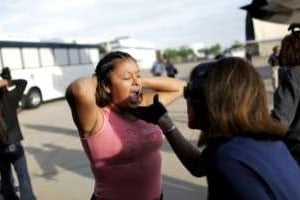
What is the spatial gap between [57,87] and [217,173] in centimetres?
2455

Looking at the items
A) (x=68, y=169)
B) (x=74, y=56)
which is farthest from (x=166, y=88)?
(x=74, y=56)

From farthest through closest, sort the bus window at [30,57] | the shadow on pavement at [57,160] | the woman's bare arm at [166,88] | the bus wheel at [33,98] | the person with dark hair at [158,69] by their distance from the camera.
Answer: the person with dark hair at [158,69] → the bus window at [30,57] → the bus wheel at [33,98] → the shadow on pavement at [57,160] → the woman's bare arm at [166,88]

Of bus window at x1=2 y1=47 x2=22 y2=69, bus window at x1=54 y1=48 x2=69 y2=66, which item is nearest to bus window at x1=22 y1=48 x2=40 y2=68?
bus window at x1=2 y1=47 x2=22 y2=69

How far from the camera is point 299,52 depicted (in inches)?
144

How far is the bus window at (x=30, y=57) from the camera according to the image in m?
23.9

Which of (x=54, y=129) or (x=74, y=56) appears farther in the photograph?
(x=74, y=56)

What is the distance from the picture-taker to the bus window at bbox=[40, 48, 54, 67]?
25250 mm

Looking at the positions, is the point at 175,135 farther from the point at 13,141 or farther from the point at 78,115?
the point at 13,141

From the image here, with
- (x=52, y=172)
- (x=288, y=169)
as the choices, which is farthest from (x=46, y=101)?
(x=288, y=169)

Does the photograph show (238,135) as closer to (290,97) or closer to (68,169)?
(290,97)

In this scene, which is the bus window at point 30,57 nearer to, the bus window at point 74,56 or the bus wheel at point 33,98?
the bus wheel at point 33,98

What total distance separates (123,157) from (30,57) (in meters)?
22.0

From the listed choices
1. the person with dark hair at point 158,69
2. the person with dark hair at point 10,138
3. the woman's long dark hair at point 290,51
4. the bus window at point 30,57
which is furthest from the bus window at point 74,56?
the woman's long dark hair at point 290,51

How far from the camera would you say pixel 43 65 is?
82.1 feet
